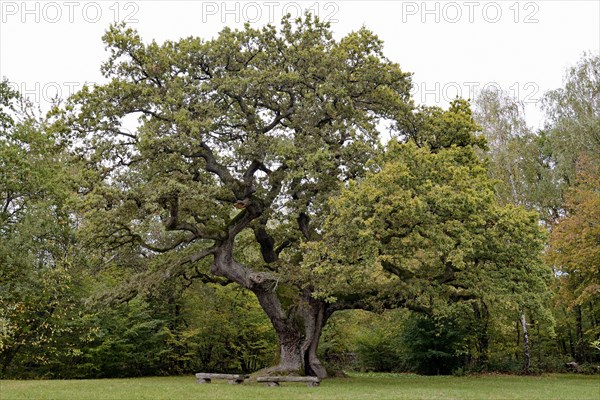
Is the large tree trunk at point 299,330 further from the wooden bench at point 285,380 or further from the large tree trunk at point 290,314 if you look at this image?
the wooden bench at point 285,380

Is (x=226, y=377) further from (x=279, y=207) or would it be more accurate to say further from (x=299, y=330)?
(x=279, y=207)

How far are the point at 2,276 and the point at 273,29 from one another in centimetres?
1598

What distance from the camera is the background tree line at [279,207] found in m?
18.4

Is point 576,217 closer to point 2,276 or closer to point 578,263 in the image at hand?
point 578,263

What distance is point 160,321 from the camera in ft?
94.5

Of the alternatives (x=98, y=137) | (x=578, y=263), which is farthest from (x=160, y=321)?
(x=578, y=263)

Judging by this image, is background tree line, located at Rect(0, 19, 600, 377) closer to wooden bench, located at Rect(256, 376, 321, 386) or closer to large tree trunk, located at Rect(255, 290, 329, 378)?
large tree trunk, located at Rect(255, 290, 329, 378)

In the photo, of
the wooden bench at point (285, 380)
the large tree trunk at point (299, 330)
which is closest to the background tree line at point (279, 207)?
the large tree trunk at point (299, 330)

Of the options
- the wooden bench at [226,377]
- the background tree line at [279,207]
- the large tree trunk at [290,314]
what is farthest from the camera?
the large tree trunk at [290,314]

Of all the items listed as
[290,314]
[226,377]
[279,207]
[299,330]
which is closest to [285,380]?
[226,377]

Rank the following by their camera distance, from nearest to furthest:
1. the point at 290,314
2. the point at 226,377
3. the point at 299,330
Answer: the point at 226,377, the point at 299,330, the point at 290,314

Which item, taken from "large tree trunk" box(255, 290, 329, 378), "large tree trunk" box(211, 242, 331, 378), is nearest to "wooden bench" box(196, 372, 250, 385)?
"large tree trunk" box(211, 242, 331, 378)

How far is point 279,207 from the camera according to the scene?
A: 2356 centimetres

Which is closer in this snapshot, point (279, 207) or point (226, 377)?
point (226, 377)
